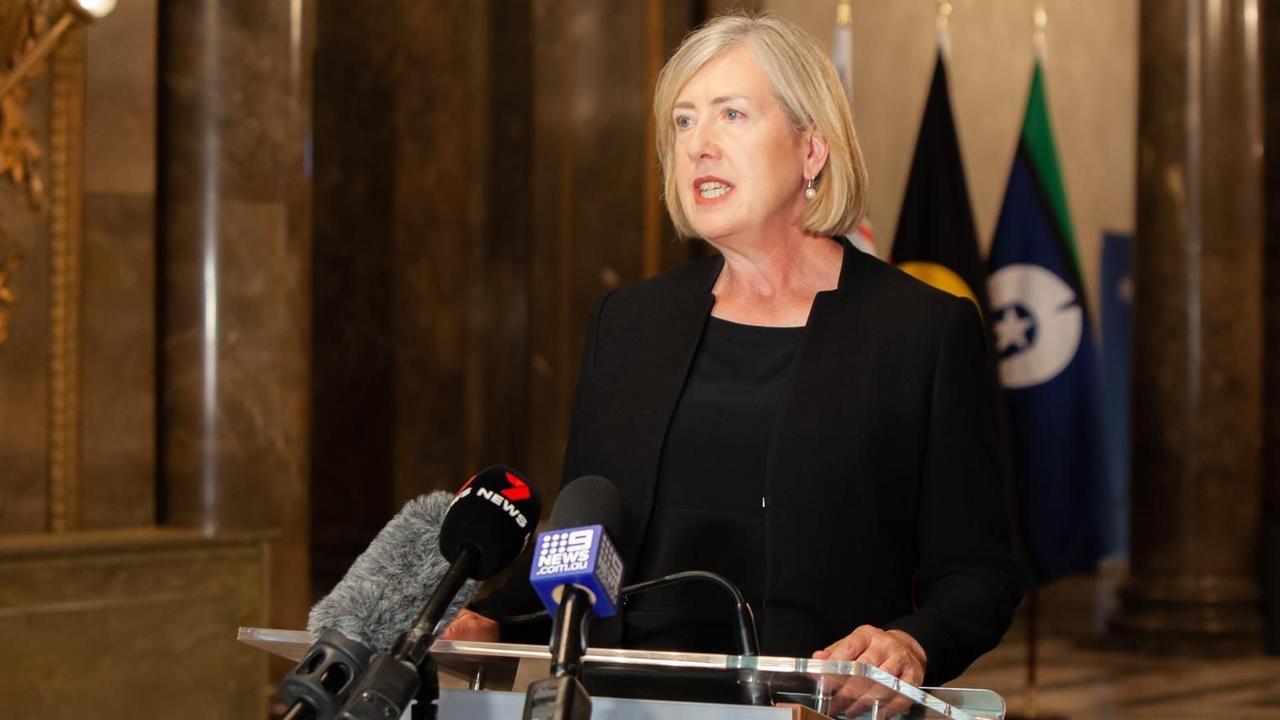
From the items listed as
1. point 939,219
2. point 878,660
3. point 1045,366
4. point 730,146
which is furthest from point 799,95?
point 1045,366

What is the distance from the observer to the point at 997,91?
40.6ft

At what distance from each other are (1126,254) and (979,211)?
1807 millimetres

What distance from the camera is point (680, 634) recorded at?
2148 mm

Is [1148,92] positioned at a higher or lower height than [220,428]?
higher

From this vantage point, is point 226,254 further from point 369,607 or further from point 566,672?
point 566,672

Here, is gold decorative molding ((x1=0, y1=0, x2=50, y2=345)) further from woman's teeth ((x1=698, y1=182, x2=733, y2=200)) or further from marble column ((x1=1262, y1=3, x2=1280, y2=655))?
marble column ((x1=1262, y1=3, x2=1280, y2=655))

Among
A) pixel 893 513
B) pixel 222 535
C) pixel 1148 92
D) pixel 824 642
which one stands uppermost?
pixel 1148 92

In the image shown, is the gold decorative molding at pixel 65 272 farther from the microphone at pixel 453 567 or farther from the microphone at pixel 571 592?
the microphone at pixel 571 592

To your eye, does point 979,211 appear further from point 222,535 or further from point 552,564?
point 552,564

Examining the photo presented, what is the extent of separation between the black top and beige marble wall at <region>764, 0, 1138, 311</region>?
8833mm

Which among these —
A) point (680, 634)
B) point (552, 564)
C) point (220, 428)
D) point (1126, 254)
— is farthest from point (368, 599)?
point (1126, 254)

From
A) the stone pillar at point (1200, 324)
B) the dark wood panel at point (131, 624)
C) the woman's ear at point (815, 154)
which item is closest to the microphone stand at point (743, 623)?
the woman's ear at point (815, 154)

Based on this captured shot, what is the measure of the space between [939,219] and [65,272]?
363 centimetres

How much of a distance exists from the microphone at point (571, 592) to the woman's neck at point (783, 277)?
0.87 metres
